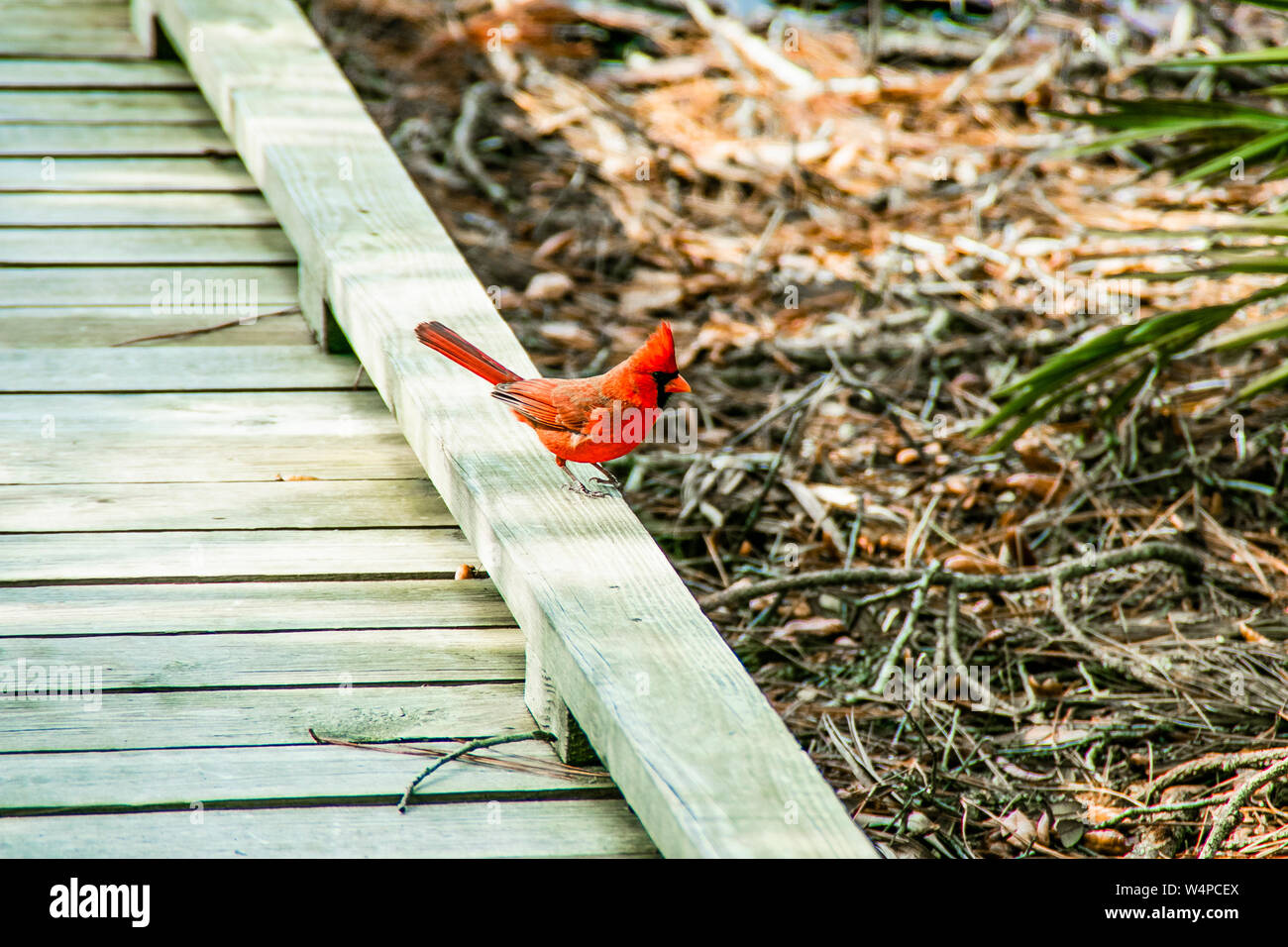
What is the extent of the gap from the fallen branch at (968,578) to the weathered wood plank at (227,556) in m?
0.77

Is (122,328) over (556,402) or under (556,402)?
under

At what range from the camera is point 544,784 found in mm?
2057

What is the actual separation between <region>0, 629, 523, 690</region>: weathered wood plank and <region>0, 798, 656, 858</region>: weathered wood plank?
345mm

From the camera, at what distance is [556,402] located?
2.46 metres

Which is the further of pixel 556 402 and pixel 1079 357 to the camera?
pixel 1079 357

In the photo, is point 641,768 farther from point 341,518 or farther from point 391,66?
point 391,66

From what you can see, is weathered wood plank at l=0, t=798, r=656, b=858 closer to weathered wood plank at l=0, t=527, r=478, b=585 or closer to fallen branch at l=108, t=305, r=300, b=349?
weathered wood plank at l=0, t=527, r=478, b=585

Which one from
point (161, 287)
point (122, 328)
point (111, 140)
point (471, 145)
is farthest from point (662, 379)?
point (471, 145)

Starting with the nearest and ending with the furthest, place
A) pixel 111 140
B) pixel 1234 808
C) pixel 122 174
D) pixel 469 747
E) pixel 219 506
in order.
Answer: pixel 469 747 → pixel 1234 808 → pixel 219 506 → pixel 122 174 → pixel 111 140

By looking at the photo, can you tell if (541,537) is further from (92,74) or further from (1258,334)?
(92,74)

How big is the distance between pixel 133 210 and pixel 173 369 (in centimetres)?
100

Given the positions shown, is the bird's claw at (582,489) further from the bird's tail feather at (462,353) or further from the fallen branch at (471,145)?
the fallen branch at (471,145)

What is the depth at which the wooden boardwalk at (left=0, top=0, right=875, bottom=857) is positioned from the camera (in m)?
1.89
